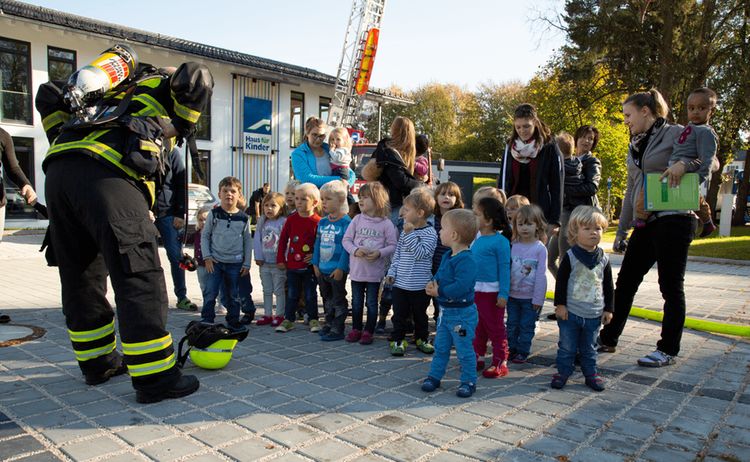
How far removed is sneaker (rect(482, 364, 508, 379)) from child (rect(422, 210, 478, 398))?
0.42 metres

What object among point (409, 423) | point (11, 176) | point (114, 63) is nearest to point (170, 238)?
point (11, 176)

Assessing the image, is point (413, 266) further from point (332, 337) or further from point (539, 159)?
point (539, 159)

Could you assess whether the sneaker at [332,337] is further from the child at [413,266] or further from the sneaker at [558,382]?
the sneaker at [558,382]

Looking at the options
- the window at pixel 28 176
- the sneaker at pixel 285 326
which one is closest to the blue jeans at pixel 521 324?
the sneaker at pixel 285 326

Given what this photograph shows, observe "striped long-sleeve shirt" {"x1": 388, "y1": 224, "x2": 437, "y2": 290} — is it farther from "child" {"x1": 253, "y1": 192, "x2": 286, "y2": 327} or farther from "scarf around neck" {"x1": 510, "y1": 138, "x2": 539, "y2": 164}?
"child" {"x1": 253, "y1": 192, "x2": 286, "y2": 327}

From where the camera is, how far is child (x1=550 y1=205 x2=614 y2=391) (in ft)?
13.2

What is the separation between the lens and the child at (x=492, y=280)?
14.3 feet

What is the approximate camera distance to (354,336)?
5.23 metres

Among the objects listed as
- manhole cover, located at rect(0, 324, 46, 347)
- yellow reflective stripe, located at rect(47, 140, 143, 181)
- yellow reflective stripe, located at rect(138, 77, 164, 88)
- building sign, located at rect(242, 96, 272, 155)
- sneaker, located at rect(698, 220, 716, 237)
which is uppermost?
building sign, located at rect(242, 96, 272, 155)

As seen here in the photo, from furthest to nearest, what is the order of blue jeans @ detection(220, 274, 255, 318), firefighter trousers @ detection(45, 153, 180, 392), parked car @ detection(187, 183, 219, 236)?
parked car @ detection(187, 183, 219, 236) < blue jeans @ detection(220, 274, 255, 318) < firefighter trousers @ detection(45, 153, 180, 392)

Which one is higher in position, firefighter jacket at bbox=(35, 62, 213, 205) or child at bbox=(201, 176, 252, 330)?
firefighter jacket at bbox=(35, 62, 213, 205)

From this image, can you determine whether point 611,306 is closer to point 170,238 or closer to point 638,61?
point 170,238

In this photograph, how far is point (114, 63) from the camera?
3787 mm

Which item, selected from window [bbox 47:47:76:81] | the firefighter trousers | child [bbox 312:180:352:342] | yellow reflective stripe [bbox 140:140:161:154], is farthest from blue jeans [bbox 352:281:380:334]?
window [bbox 47:47:76:81]
